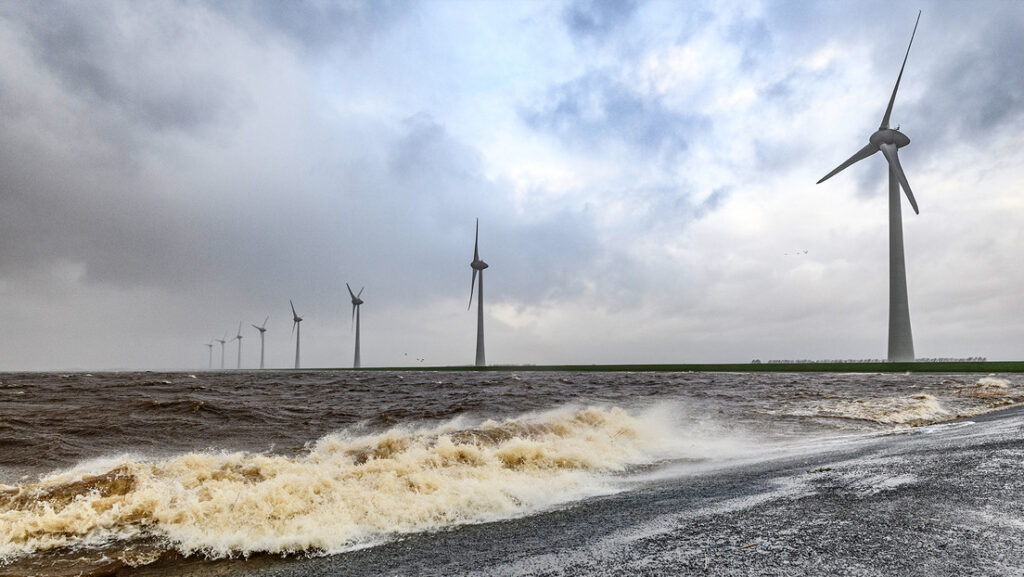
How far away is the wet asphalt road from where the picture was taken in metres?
4.53

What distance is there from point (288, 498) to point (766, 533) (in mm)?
6324

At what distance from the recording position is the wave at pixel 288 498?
22.1 ft

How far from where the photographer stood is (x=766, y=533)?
5.28 meters

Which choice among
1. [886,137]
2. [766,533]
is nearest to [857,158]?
[886,137]

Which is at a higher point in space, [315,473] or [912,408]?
[315,473]

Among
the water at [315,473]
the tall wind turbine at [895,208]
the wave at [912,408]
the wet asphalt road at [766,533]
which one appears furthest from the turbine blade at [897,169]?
the wet asphalt road at [766,533]

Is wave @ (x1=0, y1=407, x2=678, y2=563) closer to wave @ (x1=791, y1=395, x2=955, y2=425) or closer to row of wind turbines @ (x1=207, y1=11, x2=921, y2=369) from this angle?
wave @ (x1=791, y1=395, x2=955, y2=425)

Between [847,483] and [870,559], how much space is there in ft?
10.3

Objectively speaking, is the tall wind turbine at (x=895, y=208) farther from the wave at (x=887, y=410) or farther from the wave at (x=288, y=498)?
the wave at (x=288, y=498)

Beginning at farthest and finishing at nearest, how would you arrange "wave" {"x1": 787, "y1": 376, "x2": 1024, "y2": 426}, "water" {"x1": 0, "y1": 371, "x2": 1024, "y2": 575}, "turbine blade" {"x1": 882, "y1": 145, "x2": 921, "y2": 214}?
"turbine blade" {"x1": 882, "y1": 145, "x2": 921, "y2": 214} → "wave" {"x1": 787, "y1": 376, "x2": 1024, "y2": 426} → "water" {"x1": 0, "y1": 371, "x2": 1024, "y2": 575}

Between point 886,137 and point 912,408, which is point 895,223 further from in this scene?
point 912,408

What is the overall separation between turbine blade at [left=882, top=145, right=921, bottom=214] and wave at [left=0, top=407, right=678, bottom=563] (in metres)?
79.2

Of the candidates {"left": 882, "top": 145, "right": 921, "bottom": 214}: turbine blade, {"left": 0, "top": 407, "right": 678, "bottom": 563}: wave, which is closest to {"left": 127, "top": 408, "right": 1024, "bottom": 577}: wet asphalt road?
A: {"left": 0, "top": 407, "right": 678, "bottom": 563}: wave

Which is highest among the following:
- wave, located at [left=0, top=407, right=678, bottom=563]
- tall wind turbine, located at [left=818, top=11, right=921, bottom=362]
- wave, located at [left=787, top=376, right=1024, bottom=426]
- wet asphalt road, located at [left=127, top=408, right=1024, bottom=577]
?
tall wind turbine, located at [left=818, top=11, right=921, bottom=362]
